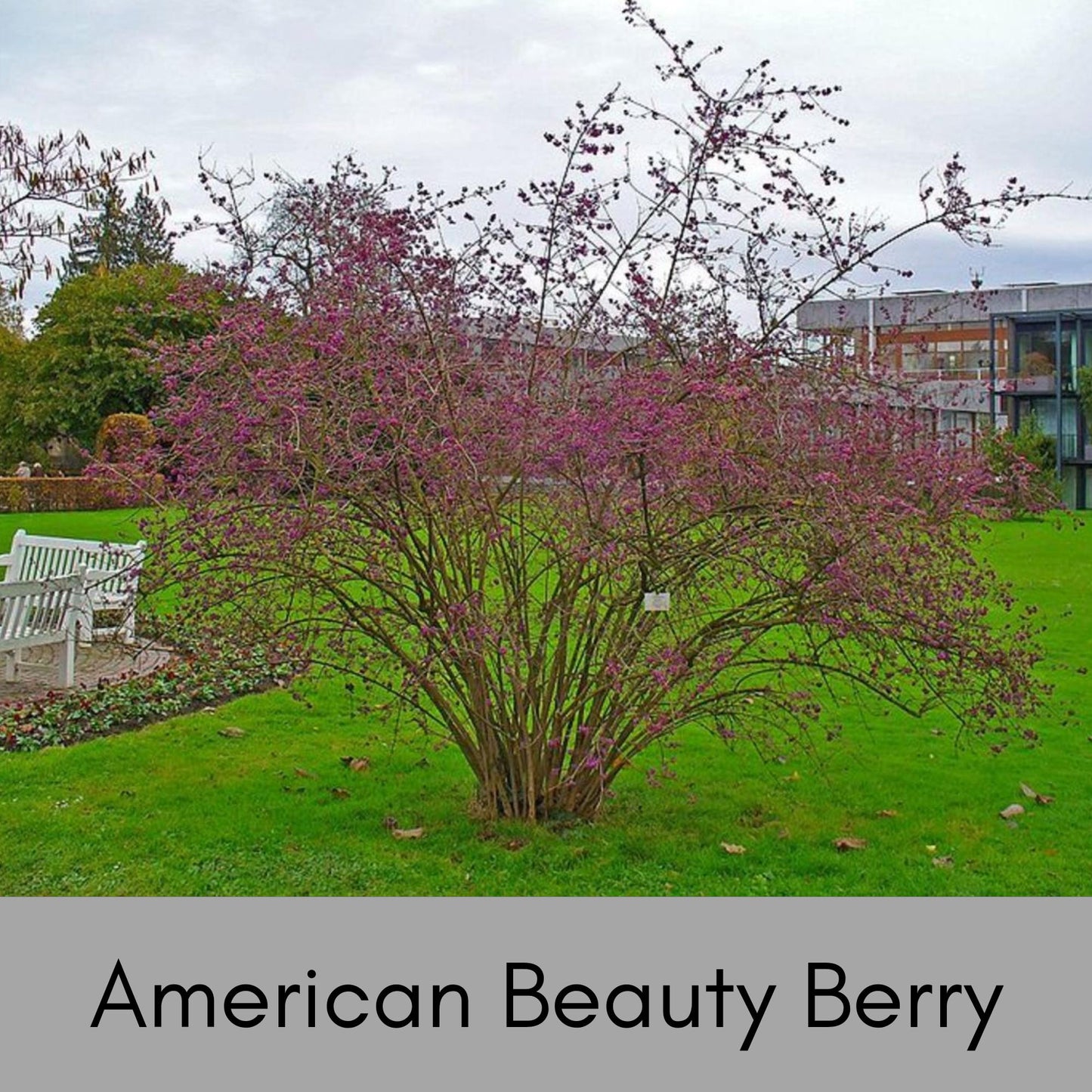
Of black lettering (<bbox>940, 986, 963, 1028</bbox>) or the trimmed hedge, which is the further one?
the trimmed hedge

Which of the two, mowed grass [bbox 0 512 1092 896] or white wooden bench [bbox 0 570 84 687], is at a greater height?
white wooden bench [bbox 0 570 84 687]

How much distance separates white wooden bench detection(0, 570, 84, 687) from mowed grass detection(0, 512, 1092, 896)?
130cm

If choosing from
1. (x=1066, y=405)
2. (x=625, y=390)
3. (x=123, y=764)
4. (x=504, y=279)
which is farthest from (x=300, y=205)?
(x=1066, y=405)

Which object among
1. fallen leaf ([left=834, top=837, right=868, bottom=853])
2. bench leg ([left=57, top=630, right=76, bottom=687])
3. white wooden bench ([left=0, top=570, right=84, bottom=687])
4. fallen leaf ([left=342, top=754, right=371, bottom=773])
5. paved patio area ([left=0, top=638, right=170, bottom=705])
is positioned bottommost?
fallen leaf ([left=834, top=837, right=868, bottom=853])

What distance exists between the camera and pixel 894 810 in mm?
5629

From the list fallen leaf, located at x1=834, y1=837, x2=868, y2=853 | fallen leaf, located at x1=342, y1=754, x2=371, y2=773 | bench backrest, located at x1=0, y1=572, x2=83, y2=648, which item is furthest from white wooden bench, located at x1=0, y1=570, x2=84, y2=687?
fallen leaf, located at x1=834, y1=837, x2=868, y2=853

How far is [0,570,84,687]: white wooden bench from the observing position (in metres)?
7.68

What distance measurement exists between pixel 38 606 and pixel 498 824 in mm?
4445

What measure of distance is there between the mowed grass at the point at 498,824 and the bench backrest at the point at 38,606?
4.32 ft

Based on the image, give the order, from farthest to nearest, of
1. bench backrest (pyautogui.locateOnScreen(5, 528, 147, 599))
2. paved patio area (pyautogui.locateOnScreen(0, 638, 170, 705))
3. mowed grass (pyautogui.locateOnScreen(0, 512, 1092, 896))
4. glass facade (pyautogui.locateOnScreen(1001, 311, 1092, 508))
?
1. glass facade (pyautogui.locateOnScreen(1001, 311, 1092, 508))
2. bench backrest (pyautogui.locateOnScreen(5, 528, 147, 599))
3. paved patio area (pyautogui.locateOnScreen(0, 638, 170, 705))
4. mowed grass (pyautogui.locateOnScreen(0, 512, 1092, 896))

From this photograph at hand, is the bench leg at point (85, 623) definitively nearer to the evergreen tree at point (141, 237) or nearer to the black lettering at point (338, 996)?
the black lettering at point (338, 996)

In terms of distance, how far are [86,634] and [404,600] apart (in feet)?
14.9

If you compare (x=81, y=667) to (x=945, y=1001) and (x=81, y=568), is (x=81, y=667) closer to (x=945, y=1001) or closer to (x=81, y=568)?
(x=81, y=568)

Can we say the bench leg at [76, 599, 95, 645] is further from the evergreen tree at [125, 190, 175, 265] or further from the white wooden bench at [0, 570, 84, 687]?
the evergreen tree at [125, 190, 175, 265]
